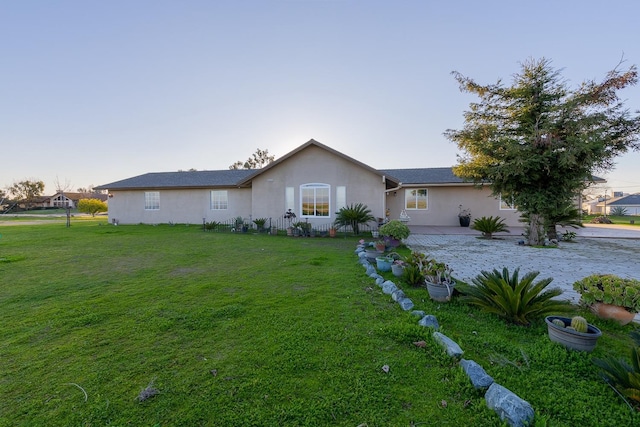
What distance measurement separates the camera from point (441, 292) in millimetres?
4113

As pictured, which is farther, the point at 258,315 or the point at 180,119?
the point at 180,119

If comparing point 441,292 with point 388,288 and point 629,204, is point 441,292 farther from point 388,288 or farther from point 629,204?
point 629,204

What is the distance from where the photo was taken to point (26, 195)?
4991 centimetres

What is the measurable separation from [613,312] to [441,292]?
207cm

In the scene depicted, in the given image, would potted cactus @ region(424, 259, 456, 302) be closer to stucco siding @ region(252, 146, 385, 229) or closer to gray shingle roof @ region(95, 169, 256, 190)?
stucco siding @ region(252, 146, 385, 229)

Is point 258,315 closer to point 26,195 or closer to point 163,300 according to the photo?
point 163,300

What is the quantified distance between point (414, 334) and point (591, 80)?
1176cm

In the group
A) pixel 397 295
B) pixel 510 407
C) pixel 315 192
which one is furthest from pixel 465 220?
pixel 510 407

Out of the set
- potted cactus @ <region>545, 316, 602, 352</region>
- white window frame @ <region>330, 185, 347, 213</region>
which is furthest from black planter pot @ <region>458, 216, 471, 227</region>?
→ potted cactus @ <region>545, 316, 602, 352</region>

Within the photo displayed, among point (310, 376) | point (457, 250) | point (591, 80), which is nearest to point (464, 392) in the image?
point (310, 376)

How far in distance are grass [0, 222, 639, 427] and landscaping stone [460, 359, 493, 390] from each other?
3.1 inches

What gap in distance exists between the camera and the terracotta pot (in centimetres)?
331

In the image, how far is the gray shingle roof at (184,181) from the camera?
17.6 m

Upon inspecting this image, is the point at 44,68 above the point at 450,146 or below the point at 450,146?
above
